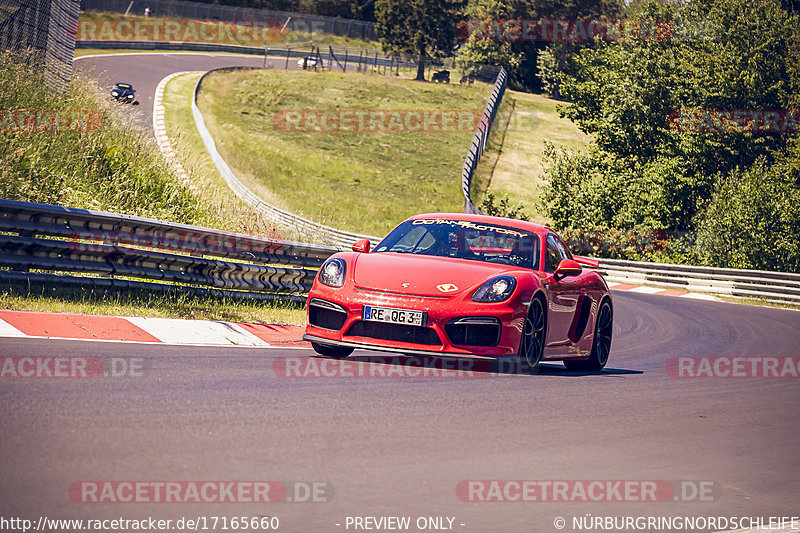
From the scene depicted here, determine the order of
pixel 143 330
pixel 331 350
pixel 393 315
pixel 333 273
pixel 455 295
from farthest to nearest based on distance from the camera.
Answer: pixel 143 330
pixel 331 350
pixel 333 273
pixel 455 295
pixel 393 315

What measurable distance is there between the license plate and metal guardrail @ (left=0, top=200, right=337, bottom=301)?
11.2 feet

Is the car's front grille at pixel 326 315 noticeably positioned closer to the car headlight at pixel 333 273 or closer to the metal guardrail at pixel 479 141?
the car headlight at pixel 333 273

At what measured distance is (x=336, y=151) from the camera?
53562 mm

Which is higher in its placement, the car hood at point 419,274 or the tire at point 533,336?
the car hood at point 419,274

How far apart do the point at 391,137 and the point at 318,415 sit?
54.5m

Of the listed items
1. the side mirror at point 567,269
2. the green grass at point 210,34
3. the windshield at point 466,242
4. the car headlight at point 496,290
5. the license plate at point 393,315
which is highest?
the green grass at point 210,34

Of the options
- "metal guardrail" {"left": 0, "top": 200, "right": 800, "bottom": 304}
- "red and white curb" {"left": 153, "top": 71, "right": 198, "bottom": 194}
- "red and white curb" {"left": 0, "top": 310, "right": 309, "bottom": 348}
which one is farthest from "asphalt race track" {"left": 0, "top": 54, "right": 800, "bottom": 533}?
"red and white curb" {"left": 153, "top": 71, "right": 198, "bottom": 194}

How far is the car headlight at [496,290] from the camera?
8281 millimetres

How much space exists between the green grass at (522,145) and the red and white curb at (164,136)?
1586 centimetres

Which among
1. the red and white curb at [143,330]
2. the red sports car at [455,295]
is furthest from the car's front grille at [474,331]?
the red and white curb at [143,330]

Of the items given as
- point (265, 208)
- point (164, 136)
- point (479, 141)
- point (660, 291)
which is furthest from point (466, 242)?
point (479, 141)

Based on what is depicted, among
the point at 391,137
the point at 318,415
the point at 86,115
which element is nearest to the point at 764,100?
the point at 391,137

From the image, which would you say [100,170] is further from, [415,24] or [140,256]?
[415,24]

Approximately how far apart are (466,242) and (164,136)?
2925cm
